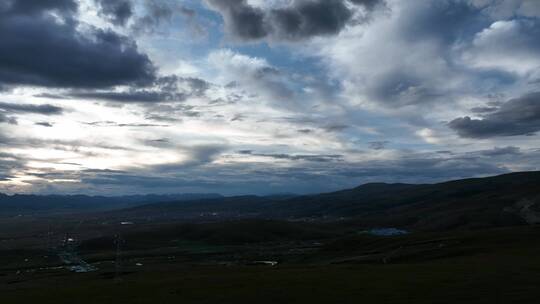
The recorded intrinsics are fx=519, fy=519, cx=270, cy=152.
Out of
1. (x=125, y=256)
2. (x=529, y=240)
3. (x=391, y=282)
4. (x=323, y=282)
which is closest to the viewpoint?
(x=391, y=282)

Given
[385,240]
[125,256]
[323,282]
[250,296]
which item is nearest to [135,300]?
[250,296]

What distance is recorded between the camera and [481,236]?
128750mm

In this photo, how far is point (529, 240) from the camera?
368ft

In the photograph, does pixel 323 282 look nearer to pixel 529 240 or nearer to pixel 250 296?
pixel 250 296

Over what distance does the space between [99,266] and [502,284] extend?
12728cm

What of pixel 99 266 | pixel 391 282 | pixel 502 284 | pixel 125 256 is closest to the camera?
pixel 502 284

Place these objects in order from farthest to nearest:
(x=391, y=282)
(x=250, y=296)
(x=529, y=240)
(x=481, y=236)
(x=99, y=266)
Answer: (x=99, y=266) < (x=481, y=236) < (x=529, y=240) < (x=391, y=282) < (x=250, y=296)

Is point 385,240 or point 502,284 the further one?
point 385,240

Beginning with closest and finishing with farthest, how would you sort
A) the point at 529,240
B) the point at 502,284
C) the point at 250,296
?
1. the point at 502,284
2. the point at 250,296
3. the point at 529,240

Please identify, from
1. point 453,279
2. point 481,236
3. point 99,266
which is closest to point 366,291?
point 453,279

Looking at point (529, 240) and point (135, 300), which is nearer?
point (135, 300)

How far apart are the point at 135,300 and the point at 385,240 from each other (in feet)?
363

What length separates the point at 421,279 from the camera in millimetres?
60562

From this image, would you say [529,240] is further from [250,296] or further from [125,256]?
[125,256]
